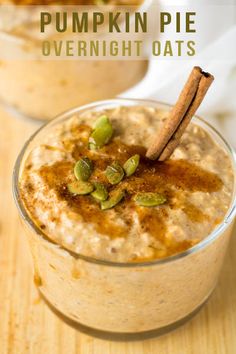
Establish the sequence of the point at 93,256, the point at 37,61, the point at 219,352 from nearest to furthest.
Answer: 1. the point at 93,256
2. the point at 219,352
3. the point at 37,61

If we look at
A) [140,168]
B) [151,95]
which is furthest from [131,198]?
[151,95]

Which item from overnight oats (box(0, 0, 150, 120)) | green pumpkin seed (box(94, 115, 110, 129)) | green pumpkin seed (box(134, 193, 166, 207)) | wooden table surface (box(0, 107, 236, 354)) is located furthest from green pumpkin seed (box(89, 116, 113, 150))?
overnight oats (box(0, 0, 150, 120))

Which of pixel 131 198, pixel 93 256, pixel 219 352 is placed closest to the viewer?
pixel 93 256

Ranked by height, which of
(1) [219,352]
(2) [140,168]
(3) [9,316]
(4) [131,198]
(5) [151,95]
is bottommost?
(1) [219,352]

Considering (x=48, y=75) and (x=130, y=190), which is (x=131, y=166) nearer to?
(x=130, y=190)

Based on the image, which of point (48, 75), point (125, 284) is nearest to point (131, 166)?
point (125, 284)

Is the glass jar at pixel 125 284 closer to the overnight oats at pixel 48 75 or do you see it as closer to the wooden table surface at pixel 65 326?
the wooden table surface at pixel 65 326

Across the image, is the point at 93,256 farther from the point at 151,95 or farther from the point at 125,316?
the point at 151,95

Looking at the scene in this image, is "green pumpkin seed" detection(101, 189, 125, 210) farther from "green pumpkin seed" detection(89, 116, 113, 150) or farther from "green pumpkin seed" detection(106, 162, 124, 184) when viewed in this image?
"green pumpkin seed" detection(89, 116, 113, 150)
